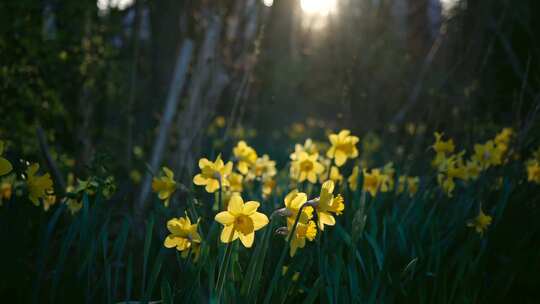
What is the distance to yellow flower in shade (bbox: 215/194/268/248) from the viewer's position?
3.58 ft

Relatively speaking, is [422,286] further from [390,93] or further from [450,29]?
[390,93]

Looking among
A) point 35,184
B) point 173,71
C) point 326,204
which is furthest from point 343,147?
point 173,71

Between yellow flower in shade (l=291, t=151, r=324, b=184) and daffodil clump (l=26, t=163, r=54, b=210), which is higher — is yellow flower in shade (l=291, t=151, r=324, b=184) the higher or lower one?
the higher one

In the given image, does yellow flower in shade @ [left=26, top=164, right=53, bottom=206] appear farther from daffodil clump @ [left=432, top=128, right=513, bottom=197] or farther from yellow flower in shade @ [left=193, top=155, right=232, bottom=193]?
daffodil clump @ [left=432, top=128, right=513, bottom=197]

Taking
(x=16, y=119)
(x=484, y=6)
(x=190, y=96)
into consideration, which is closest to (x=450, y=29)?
(x=484, y=6)

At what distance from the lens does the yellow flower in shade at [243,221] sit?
1.09 meters

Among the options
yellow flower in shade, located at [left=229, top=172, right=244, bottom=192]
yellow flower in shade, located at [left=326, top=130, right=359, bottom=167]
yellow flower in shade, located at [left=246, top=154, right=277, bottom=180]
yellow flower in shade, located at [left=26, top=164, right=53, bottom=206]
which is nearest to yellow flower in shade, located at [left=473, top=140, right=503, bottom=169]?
yellow flower in shade, located at [left=326, top=130, right=359, bottom=167]

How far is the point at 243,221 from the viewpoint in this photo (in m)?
1.11

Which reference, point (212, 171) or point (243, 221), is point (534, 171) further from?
point (243, 221)

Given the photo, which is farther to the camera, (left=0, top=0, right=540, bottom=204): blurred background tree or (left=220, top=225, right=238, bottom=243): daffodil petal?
(left=0, top=0, right=540, bottom=204): blurred background tree

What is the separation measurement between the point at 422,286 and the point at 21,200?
4.22ft

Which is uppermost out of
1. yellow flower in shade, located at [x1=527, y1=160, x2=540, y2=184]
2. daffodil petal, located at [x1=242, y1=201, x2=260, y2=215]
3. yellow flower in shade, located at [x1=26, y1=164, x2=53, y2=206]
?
yellow flower in shade, located at [x1=527, y1=160, x2=540, y2=184]

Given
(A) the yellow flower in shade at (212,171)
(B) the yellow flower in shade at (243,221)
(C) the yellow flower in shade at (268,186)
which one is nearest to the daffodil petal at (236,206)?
(B) the yellow flower in shade at (243,221)

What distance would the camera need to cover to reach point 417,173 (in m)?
3.29
